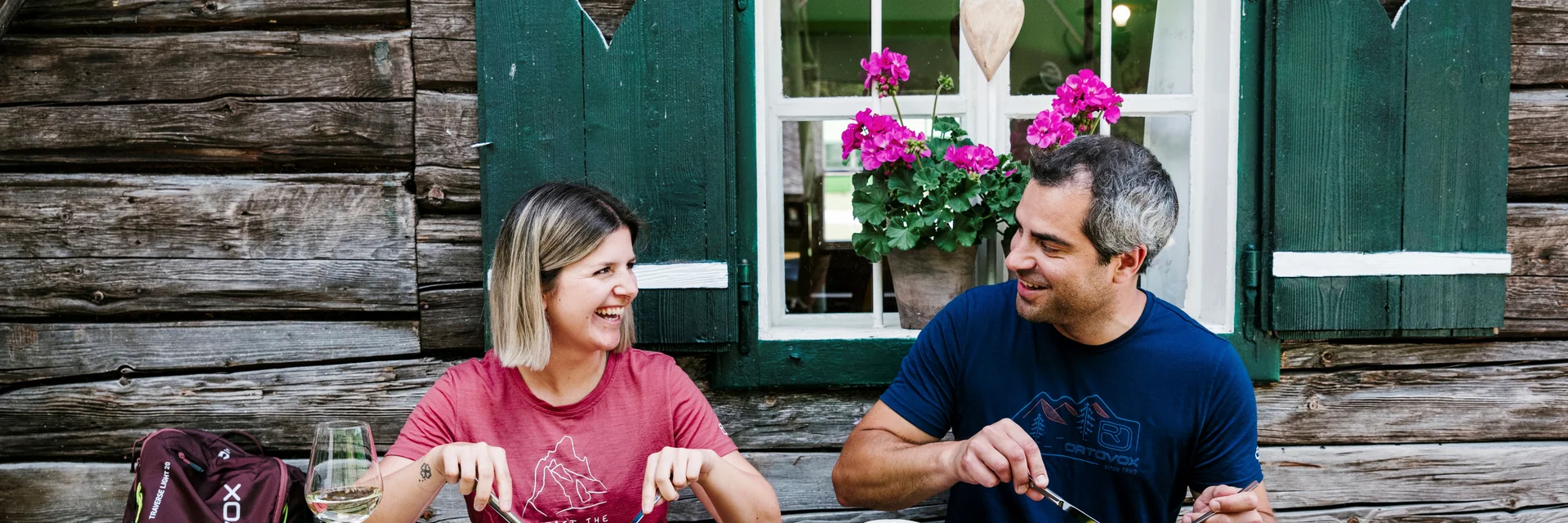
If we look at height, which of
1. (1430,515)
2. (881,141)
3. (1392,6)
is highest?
(1392,6)

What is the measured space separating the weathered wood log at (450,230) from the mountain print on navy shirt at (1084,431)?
125 cm

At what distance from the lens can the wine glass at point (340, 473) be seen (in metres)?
1.42

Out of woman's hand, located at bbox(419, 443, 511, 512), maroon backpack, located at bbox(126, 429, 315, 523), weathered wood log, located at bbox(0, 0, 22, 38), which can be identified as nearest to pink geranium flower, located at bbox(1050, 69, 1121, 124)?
woman's hand, located at bbox(419, 443, 511, 512)

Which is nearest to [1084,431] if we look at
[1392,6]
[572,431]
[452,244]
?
[572,431]

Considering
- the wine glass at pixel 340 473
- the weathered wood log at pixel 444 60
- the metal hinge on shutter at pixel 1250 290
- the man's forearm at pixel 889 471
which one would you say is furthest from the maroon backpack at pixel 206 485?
the metal hinge on shutter at pixel 1250 290

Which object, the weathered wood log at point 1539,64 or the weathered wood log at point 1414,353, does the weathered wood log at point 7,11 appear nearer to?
the weathered wood log at point 1414,353

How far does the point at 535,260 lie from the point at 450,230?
489mm

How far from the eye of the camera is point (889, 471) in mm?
1877

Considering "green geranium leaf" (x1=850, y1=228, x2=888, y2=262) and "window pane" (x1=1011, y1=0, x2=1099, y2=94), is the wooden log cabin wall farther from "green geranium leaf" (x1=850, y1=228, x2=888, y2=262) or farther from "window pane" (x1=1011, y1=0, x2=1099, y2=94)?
"window pane" (x1=1011, y1=0, x2=1099, y2=94)

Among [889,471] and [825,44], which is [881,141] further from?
[889,471]

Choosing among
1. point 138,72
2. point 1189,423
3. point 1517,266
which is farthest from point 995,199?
point 138,72

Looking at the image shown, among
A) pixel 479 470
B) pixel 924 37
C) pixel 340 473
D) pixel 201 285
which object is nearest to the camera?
pixel 340 473

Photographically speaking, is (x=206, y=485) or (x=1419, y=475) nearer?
(x=206, y=485)

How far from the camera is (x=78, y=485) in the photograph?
232 cm
